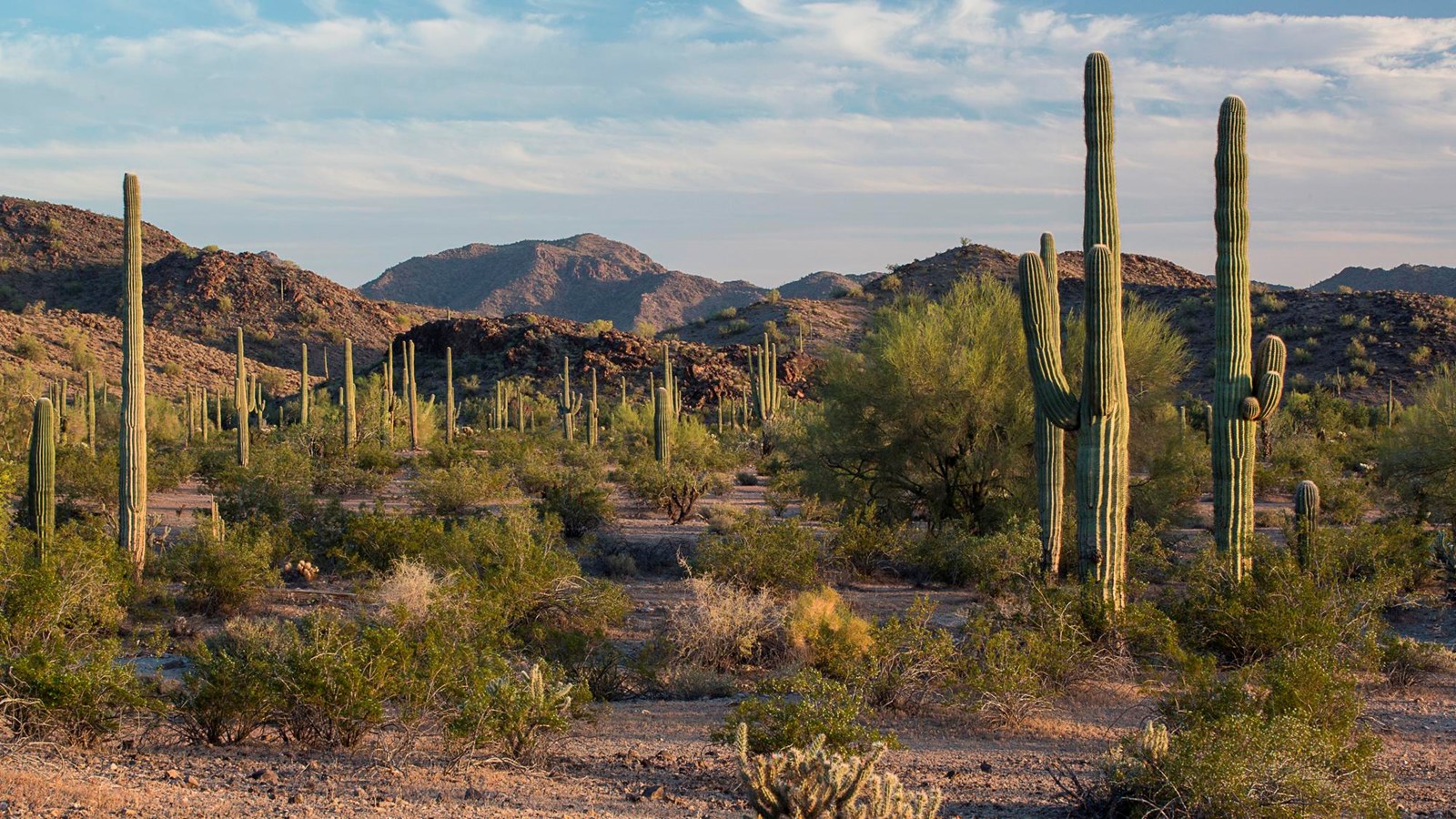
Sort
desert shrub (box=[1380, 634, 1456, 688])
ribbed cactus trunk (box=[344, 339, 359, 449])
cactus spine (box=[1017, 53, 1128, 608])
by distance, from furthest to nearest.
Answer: ribbed cactus trunk (box=[344, 339, 359, 449]) → cactus spine (box=[1017, 53, 1128, 608]) → desert shrub (box=[1380, 634, 1456, 688])

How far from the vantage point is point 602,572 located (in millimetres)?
14711

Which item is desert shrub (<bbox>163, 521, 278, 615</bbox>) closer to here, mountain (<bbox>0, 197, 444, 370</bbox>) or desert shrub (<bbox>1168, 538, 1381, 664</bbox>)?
desert shrub (<bbox>1168, 538, 1381, 664</bbox>)

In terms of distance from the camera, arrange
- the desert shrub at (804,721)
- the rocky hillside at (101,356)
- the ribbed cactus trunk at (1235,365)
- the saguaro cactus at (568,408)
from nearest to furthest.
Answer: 1. the desert shrub at (804,721)
2. the ribbed cactus trunk at (1235,365)
3. the saguaro cactus at (568,408)
4. the rocky hillside at (101,356)

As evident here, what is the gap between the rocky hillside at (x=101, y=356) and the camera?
4406 centimetres

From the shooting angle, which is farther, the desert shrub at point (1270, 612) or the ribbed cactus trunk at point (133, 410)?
the ribbed cactus trunk at point (133, 410)

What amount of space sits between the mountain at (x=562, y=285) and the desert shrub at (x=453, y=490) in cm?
8082

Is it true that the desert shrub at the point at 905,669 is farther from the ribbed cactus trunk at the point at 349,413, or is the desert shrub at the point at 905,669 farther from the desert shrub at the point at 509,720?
the ribbed cactus trunk at the point at 349,413

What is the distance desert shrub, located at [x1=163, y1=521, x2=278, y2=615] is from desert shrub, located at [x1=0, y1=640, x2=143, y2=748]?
17.1 feet

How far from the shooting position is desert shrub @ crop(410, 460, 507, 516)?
1920cm

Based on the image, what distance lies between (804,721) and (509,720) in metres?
1.70

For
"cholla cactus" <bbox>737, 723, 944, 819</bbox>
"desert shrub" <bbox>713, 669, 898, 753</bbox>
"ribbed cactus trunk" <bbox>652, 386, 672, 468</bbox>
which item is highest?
"ribbed cactus trunk" <bbox>652, 386, 672, 468</bbox>

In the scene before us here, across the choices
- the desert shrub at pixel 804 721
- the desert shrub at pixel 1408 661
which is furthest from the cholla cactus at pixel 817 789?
the desert shrub at pixel 1408 661

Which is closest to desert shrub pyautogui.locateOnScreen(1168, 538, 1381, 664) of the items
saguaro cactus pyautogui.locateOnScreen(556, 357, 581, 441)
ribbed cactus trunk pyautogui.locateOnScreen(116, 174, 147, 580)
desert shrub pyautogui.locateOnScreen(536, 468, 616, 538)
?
desert shrub pyautogui.locateOnScreen(536, 468, 616, 538)

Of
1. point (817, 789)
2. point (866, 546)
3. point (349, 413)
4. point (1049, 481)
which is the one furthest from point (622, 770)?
point (349, 413)
